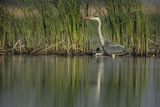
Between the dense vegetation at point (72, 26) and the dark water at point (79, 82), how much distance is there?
1.14 metres

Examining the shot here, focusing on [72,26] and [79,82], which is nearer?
[79,82]

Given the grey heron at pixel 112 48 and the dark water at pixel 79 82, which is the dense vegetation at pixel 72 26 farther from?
the dark water at pixel 79 82

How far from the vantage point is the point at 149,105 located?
9.66m

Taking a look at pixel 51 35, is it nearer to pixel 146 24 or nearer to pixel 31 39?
pixel 31 39

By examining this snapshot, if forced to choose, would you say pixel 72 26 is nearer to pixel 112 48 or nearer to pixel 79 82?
pixel 112 48

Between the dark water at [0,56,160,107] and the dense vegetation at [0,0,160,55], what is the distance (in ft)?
3.75

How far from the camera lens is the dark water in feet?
32.9

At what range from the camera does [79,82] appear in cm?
1254

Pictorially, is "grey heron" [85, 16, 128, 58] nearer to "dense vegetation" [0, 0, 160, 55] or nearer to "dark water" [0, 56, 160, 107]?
"dark water" [0, 56, 160, 107]

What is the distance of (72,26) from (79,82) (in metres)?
7.37

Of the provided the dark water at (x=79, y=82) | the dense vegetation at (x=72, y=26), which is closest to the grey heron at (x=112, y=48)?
the dark water at (x=79, y=82)

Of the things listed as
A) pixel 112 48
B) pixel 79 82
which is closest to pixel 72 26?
pixel 112 48

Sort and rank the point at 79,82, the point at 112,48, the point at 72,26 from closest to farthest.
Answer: the point at 79,82, the point at 112,48, the point at 72,26

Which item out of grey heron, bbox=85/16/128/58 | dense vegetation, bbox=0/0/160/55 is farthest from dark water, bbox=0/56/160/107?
dense vegetation, bbox=0/0/160/55
